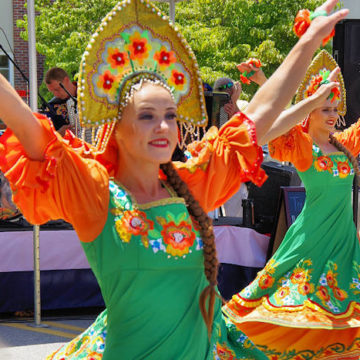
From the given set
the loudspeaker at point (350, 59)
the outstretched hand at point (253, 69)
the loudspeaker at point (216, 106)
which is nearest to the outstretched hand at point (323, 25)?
the outstretched hand at point (253, 69)

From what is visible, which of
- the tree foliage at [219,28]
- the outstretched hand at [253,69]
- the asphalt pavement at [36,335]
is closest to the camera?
the outstretched hand at [253,69]

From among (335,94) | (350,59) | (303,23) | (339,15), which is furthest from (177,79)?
(350,59)

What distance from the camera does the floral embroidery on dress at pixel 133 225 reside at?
2502 millimetres

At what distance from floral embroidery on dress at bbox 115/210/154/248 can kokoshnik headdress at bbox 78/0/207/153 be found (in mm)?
288

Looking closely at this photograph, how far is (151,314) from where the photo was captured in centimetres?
247

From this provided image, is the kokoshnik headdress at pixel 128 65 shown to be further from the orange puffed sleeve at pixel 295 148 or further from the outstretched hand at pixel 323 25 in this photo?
the orange puffed sleeve at pixel 295 148

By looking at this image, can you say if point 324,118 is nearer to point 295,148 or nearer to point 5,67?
point 295,148

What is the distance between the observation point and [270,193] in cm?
722

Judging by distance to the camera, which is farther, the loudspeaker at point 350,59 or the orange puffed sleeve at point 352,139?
the loudspeaker at point 350,59

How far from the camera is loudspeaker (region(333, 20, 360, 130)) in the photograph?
8898 mm

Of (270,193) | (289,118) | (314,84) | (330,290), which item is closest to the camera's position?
(289,118)

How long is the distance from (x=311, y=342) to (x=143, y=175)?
8.40 ft

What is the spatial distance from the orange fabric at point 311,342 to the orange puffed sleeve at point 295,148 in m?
1.04

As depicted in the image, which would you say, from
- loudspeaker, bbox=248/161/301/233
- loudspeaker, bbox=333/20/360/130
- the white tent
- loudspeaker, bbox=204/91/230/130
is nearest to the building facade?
loudspeaker, bbox=333/20/360/130
